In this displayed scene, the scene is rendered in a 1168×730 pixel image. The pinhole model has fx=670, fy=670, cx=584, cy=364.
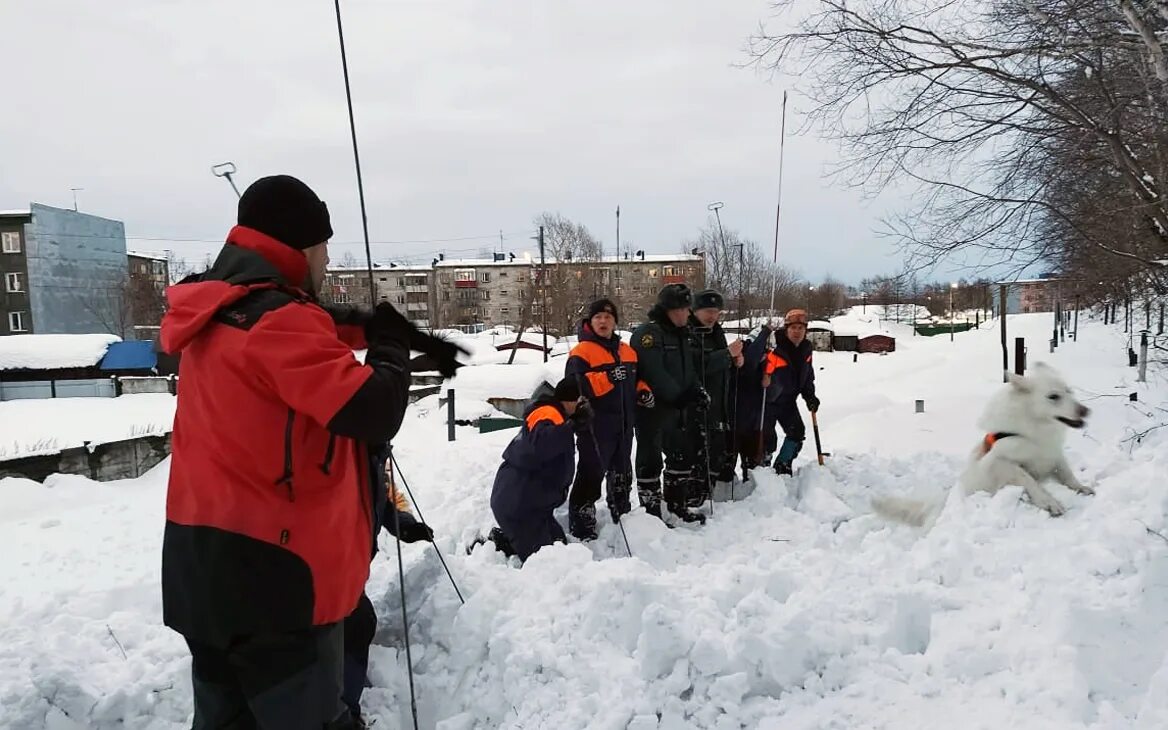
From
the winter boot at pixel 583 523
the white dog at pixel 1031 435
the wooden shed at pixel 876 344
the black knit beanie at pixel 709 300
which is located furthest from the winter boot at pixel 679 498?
the wooden shed at pixel 876 344

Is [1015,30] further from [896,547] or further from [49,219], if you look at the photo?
[49,219]

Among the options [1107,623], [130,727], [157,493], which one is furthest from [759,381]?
[157,493]

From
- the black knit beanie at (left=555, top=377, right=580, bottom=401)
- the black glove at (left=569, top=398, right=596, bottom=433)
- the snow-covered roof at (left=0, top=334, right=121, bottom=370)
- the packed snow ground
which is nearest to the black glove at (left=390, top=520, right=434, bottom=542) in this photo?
the packed snow ground

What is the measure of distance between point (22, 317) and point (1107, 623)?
5769 cm

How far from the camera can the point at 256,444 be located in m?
1.77

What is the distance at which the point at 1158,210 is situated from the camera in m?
5.72

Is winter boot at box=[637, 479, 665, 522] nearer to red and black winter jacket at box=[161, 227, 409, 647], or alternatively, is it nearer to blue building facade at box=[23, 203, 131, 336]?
red and black winter jacket at box=[161, 227, 409, 647]

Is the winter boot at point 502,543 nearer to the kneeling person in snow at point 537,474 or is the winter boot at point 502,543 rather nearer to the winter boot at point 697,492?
the kneeling person in snow at point 537,474

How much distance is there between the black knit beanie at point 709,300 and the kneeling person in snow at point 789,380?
1162 millimetres

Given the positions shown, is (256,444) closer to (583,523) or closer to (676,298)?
(583,523)

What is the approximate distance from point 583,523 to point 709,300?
2505 millimetres

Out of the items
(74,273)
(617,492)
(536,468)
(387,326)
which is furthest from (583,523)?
(74,273)

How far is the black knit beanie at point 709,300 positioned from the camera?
21.4ft

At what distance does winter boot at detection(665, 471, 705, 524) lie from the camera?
6.18 m
